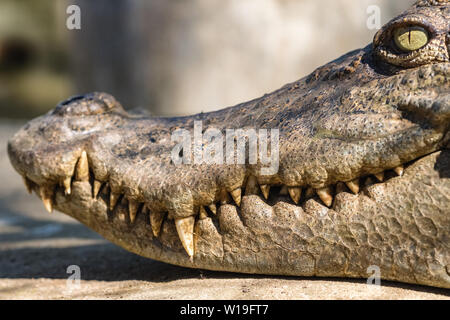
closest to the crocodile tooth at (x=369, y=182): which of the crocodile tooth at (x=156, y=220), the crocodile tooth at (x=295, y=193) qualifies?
the crocodile tooth at (x=295, y=193)

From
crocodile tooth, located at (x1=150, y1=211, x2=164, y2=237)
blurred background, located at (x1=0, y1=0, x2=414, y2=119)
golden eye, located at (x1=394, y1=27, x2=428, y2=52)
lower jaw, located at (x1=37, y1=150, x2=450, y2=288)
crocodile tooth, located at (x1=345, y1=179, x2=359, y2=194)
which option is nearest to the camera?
lower jaw, located at (x1=37, y1=150, x2=450, y2=288)

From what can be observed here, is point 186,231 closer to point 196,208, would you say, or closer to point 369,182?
point 196,208

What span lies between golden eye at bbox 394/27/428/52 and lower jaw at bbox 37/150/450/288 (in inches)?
21.3

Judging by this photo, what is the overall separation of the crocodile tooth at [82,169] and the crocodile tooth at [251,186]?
2.94 feet

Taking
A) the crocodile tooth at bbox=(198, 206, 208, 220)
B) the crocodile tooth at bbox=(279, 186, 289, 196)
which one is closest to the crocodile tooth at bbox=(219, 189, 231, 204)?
the crocodile tooth at bbox=(198, 206, 208, 220)

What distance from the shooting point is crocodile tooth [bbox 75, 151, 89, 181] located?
9.81 ft

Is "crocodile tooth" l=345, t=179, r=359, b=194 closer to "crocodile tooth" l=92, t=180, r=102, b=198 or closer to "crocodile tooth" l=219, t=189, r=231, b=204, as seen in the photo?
"crocodile tooth" l=219, t=189, r=231, b=204

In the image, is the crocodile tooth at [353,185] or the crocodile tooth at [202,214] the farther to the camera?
the crocodile tooth at [202,214]

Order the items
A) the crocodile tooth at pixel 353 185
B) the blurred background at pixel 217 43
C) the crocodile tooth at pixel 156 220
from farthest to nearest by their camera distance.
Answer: the blurred background at pixel 217 43 < the crocodile tooth at pixel 156 220 < the crocodile tooth at pixel 353 185

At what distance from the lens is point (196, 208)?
274 centimetres

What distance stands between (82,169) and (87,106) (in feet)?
1.46

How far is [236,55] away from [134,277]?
6580mm

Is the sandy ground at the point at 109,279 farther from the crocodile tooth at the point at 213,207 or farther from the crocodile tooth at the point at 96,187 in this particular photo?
the crocodile tooth at the point at 96,187
